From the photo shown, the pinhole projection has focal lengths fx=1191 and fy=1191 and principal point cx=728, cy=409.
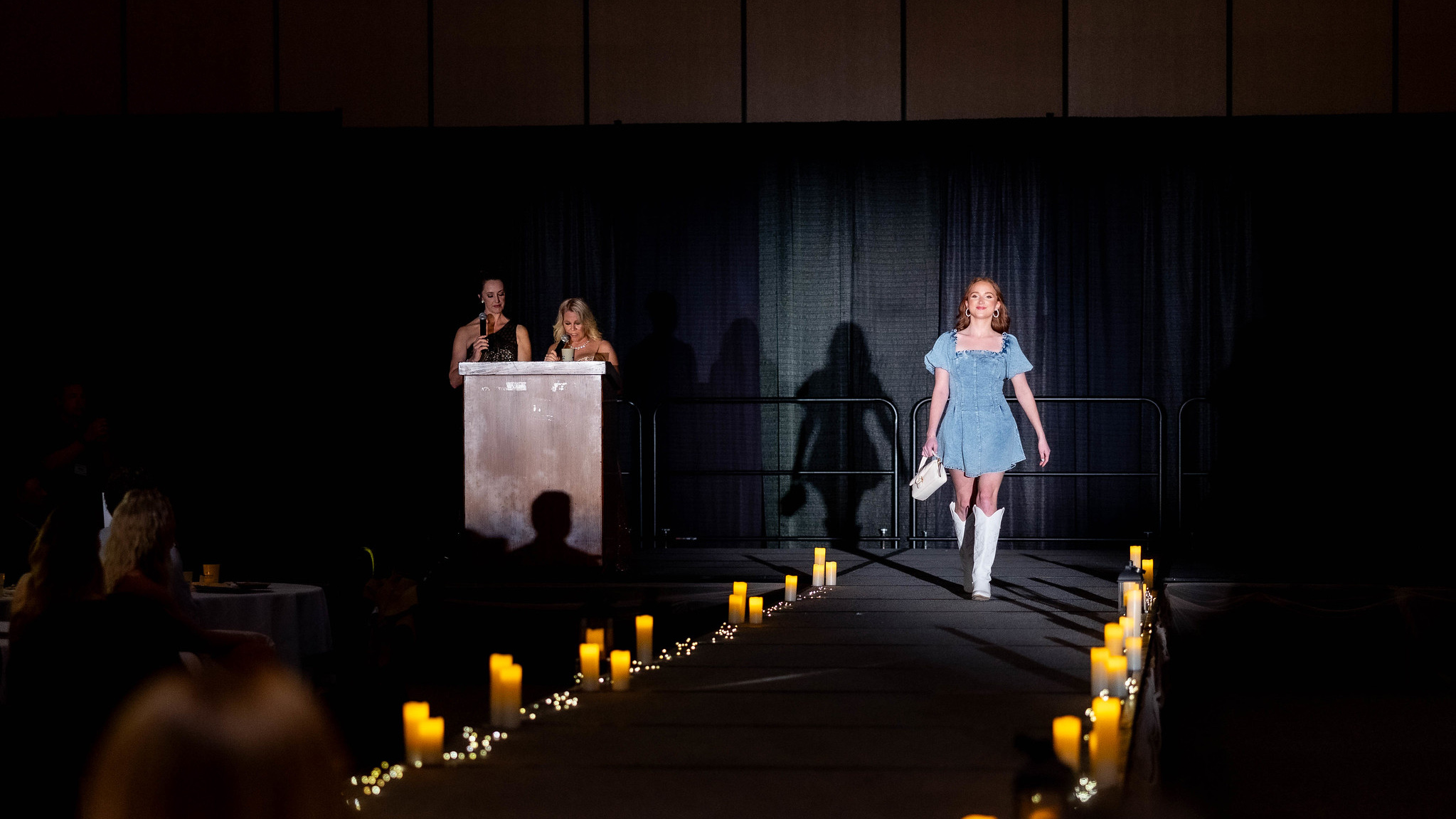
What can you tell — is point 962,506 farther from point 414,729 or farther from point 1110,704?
point 414,729

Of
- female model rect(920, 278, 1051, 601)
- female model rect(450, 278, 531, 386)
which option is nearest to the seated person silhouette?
female model rect(450, 278, 531, 386)

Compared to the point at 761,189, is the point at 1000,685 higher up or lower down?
lower down

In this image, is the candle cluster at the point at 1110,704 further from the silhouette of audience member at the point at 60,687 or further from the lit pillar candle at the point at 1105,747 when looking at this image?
the silhouette of audience member at the point at 60,687

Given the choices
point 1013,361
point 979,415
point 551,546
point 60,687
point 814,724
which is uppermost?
point 1013,361

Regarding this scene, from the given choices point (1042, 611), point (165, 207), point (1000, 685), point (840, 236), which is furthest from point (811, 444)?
point (1000, 685)

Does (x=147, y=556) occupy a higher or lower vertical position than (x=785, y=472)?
higher

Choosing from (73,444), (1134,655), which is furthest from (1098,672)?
(73,444)

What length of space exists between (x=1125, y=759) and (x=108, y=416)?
8.64m

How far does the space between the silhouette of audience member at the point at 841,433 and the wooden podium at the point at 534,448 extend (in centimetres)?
416

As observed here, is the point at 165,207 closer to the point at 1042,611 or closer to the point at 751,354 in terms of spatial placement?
the point at 751,354

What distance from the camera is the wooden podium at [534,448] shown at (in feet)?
19.2

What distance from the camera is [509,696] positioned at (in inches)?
132

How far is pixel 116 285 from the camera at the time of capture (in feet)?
30.0

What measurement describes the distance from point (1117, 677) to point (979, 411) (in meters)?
2.48
